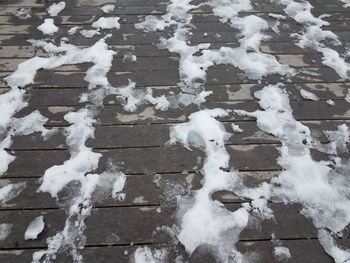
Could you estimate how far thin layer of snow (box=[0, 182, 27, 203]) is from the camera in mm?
1939

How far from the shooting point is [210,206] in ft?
6.29

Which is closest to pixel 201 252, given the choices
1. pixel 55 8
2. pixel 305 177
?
pixel 305 177

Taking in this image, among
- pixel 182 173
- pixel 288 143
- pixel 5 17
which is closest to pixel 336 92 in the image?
pixel 288 143

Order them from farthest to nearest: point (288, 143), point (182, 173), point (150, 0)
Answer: point (150, 0) < point (288, 143) < point (182, 173)

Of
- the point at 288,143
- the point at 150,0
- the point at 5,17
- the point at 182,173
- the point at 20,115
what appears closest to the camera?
the point at 182,173

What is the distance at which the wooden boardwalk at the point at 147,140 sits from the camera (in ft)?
5.81

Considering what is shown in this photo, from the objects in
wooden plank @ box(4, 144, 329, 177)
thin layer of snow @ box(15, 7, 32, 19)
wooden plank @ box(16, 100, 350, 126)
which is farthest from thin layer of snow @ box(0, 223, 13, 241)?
thin layer of snow @ box(15, 7, 32, 19)

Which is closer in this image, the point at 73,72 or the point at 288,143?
the point at 288,143

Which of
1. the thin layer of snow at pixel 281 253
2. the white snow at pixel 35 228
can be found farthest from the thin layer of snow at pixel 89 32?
the thin layer of snow at pixel 281 253

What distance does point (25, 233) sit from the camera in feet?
5.82

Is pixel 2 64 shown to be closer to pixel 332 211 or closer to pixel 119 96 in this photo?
pixel 119 96

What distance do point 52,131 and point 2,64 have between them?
0.96 metres

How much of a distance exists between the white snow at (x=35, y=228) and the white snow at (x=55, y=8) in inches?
94.5

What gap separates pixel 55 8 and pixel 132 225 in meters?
2.69
